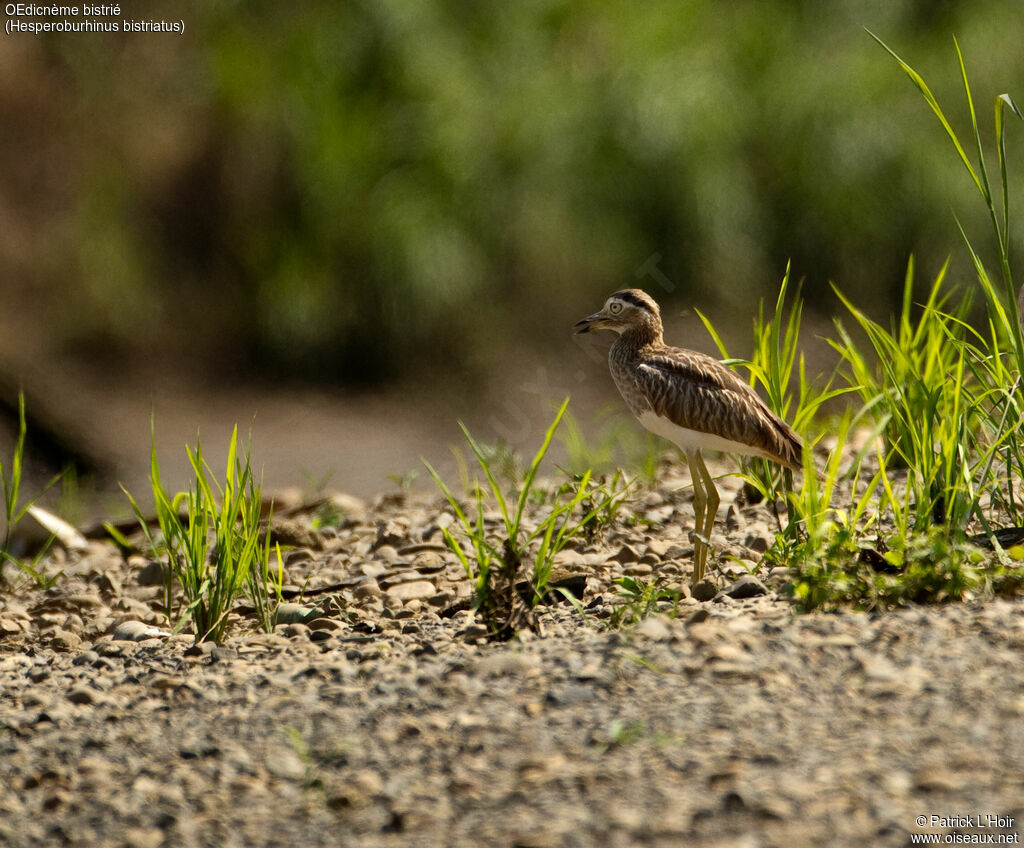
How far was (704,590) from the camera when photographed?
353cm

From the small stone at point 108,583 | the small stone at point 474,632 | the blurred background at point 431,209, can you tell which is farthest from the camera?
the blurred background at point 431,209

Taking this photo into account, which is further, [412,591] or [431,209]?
[431,209]

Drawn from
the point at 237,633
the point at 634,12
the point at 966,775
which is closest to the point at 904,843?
the point at 966,775

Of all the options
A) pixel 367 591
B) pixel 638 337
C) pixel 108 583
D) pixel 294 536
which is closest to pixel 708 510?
pixel 638 337

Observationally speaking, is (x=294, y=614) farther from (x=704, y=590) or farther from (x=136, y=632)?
(x=704, y=590)

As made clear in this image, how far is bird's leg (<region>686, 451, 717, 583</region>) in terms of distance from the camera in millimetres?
3631

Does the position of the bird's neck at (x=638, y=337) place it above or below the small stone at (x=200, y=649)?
above

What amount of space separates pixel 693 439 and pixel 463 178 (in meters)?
4.22

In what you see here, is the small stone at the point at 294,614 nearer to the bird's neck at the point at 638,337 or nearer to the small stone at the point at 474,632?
the small stone at the point at 474,632

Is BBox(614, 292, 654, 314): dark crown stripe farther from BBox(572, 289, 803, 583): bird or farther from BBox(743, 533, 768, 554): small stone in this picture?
BBox(743, 533, 768, 554): small stone

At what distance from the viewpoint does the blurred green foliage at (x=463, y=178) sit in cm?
790

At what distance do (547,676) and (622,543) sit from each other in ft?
5.52

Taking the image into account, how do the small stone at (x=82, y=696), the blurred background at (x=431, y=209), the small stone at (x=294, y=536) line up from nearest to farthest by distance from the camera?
1. the small stone at (x=82, y=696)
2. the small stone at (x=294, y=536)
3. the blurred background at (x=431, y=209)

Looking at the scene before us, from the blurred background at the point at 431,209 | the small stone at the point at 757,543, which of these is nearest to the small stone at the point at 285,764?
the small stone at the point at 757,543
